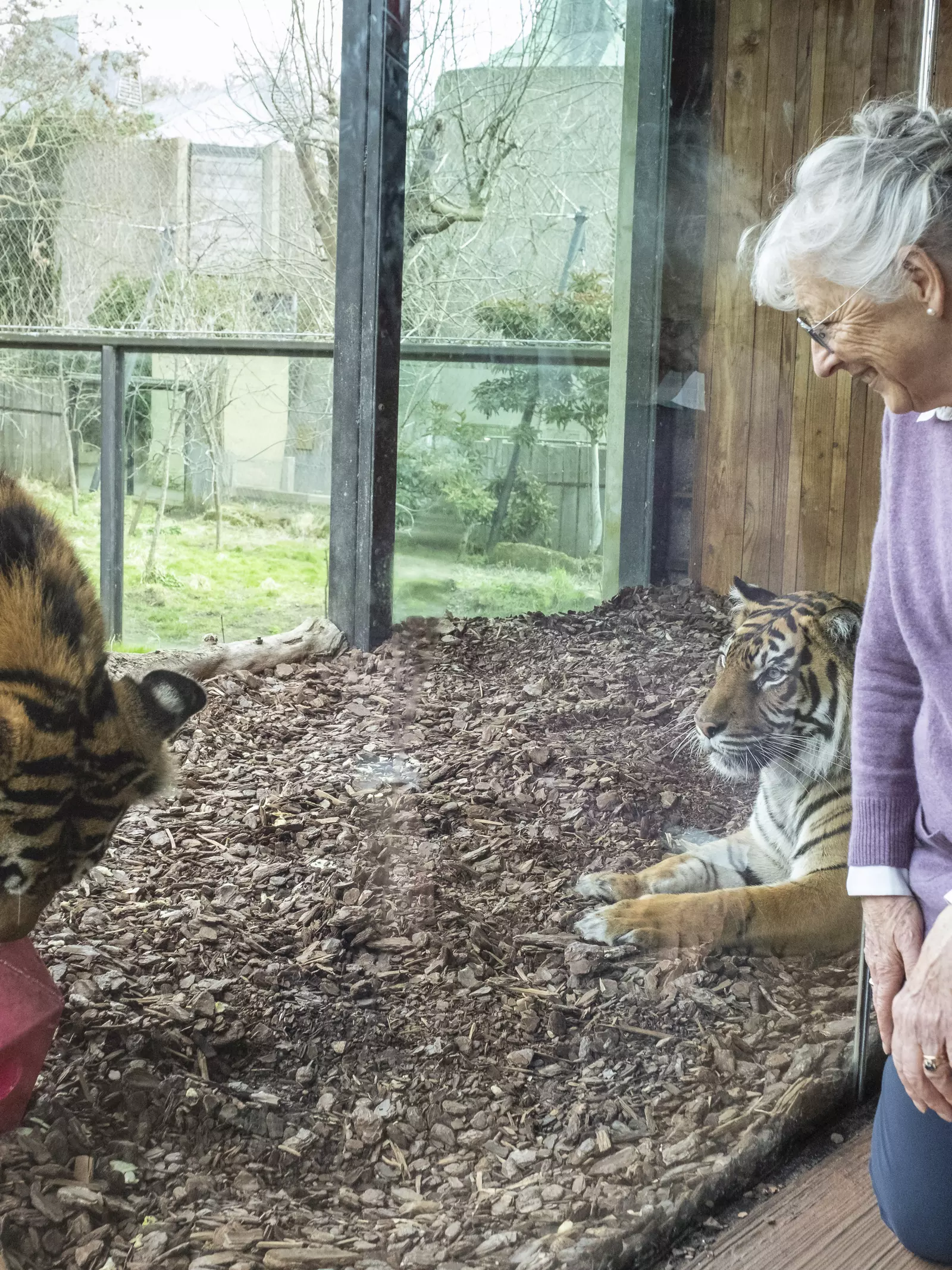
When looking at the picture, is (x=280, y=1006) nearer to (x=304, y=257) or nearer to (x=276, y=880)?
(x=276, y=880)

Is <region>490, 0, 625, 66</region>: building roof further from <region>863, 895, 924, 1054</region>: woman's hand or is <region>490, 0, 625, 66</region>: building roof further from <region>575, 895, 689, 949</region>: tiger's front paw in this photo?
<region>863, 895, 924, 1054</region>: woman's hand

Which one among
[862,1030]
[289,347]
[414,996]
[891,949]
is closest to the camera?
[289,347]

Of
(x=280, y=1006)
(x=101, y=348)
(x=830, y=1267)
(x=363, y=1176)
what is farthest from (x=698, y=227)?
(x=830, y=1267)

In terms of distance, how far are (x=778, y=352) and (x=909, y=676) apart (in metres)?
0.59

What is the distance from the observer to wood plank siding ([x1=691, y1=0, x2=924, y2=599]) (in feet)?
6.28

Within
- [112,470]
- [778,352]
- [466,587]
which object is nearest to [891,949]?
[466,587]

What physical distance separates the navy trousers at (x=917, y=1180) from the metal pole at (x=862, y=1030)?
27cm

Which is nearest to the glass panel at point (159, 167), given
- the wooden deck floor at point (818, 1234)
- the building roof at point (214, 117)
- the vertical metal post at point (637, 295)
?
the building roof at point (214, 117)

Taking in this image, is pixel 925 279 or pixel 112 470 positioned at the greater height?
pixel 925 279

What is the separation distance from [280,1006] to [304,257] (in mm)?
978

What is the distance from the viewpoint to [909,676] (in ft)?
6.23

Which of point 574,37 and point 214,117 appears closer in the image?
point 214,117

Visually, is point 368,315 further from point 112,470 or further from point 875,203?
point 875,203

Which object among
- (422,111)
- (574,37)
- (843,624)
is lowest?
(843,624)
